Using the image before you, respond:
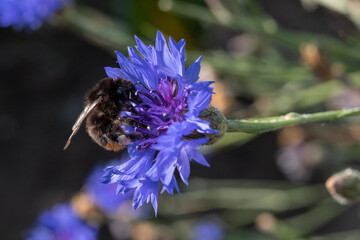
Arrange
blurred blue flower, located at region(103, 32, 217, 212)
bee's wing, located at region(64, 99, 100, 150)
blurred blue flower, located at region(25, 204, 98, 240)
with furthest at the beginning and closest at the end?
blurred blue flower, located at region(25, 204, 98, 240) → bee's wing, located at region(64, 99, 100, 150) → blurred blue flower, located at region(103, 32, 217, 212)

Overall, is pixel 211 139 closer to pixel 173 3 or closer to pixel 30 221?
pixel 173 3

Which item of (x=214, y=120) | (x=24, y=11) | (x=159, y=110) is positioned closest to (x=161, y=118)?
(x=159, y=110)

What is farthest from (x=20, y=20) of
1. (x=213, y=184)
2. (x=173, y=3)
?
(x=213, y=184)

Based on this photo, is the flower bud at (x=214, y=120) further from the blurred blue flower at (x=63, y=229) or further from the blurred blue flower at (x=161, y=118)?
the blurred blue flower at (x=63, y=229)

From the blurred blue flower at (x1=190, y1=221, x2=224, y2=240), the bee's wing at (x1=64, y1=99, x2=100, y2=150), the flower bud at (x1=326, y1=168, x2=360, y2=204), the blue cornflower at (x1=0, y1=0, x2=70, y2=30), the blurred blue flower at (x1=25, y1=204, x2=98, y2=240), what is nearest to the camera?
the bee's wing at (x1=64, y1=99, x2=100, y2=150)

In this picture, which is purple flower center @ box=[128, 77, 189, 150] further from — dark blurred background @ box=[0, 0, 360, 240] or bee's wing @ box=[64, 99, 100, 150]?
dark blurred background @ box=[0, 0, 360, 240]

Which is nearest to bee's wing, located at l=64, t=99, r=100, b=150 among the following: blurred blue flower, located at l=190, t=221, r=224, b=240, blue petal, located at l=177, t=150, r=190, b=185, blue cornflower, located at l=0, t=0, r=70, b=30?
blue petal, located at l=177, t=150, r=190, b=185
